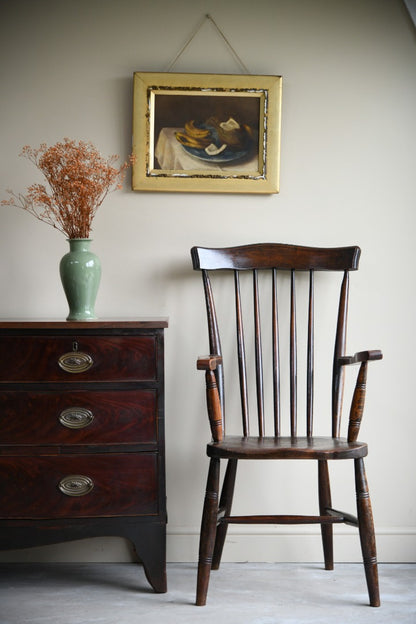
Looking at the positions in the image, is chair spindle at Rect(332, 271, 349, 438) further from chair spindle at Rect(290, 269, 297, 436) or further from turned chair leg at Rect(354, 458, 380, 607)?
turned chair leg at Rect(354, 458, 380, 607)

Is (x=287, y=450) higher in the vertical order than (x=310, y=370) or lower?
lower

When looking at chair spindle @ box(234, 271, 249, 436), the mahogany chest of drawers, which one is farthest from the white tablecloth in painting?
the mahogany chest of drawers


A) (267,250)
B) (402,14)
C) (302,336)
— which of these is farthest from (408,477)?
(402,14)

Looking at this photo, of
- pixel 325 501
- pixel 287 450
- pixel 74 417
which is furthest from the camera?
pixel 325 501

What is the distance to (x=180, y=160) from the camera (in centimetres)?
258

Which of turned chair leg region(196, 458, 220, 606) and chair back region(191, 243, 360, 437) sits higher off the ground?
chair back region(191, 243, 360, 437)

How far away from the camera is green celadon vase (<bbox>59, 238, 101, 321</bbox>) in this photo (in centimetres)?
227

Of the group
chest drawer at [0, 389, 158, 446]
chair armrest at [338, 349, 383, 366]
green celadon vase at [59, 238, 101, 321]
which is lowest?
chest drawer at [0, 389, 158, 446]

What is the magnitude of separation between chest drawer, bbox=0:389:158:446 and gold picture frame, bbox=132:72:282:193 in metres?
0.89

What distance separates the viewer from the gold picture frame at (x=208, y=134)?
255cm

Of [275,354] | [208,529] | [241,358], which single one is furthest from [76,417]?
[275,354]

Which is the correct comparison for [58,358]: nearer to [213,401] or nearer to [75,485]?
[75,485]

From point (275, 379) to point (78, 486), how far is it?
31.7 inches

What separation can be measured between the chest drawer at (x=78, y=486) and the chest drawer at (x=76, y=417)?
0.19 feet
